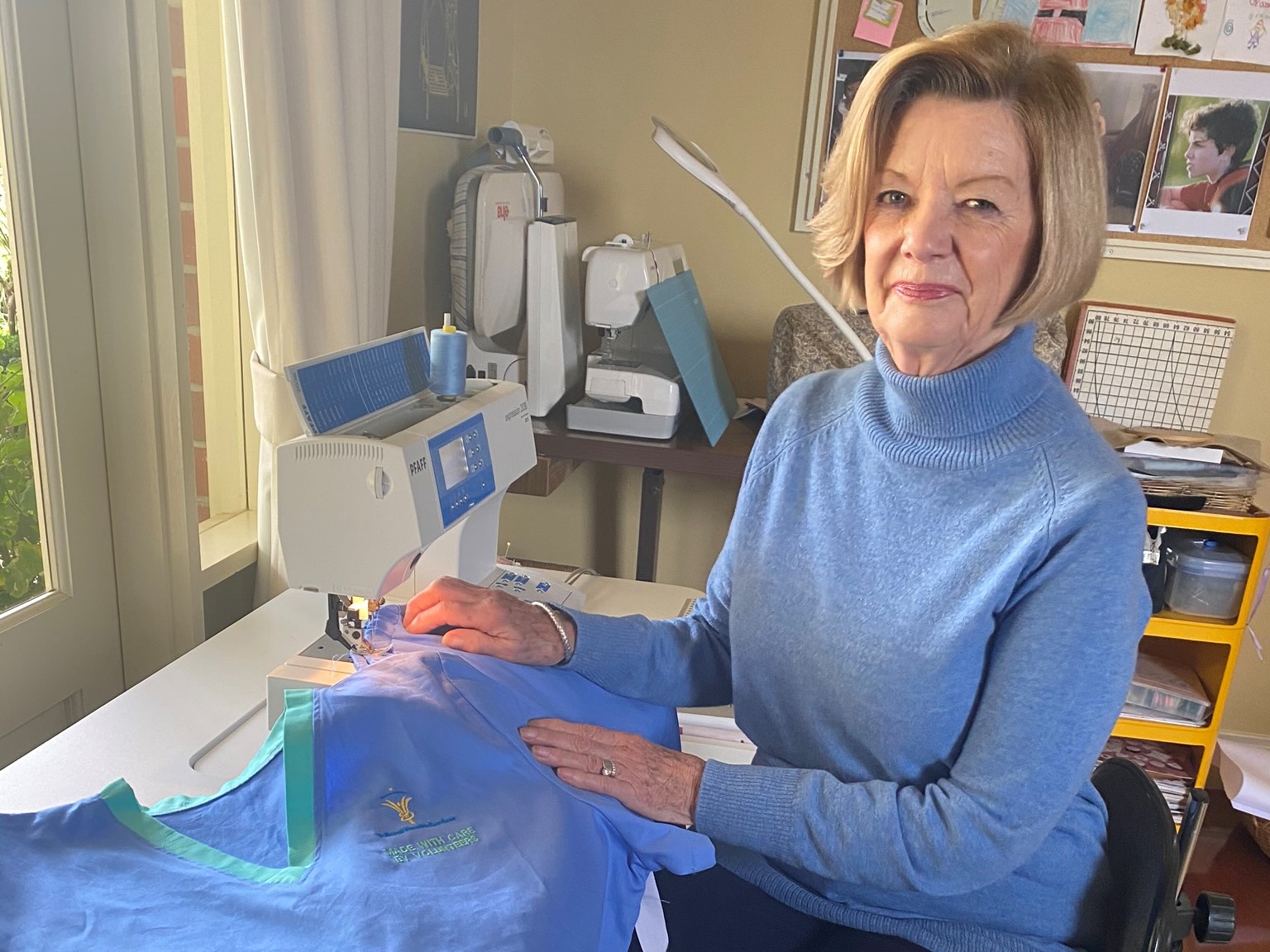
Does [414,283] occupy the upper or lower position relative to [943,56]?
lower

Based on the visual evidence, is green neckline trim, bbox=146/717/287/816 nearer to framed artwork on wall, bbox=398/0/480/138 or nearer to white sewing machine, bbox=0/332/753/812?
white sewing machine, bbox=0/332/753/812

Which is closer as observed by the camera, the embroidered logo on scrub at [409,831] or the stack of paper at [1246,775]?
the embroidered logo on scrub at [409,831]

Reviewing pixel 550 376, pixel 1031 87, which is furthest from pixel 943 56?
pixel 550 376

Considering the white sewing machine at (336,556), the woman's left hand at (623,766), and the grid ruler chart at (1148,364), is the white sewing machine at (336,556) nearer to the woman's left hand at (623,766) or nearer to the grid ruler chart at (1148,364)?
the woman's left hand at (623,766)

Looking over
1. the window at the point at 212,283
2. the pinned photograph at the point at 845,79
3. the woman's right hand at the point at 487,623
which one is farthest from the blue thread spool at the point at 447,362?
the pinned photograph at the point at 845,79

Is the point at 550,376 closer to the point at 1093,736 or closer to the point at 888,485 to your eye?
the point at 888,485

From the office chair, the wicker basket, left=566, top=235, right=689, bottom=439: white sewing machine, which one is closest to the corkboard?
left=566, top=235, right=689, bottom=439: white sewing machine

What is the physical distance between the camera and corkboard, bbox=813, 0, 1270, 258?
7.70 feet

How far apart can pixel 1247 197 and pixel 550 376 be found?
167cm

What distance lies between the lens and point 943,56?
0.99 metres

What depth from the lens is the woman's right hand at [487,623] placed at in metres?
1.07

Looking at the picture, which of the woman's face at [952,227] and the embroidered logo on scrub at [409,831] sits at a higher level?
the woman's face at [952,227]

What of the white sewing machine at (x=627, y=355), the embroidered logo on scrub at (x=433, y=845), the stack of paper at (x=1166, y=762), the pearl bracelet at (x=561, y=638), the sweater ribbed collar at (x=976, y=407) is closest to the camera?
the embroidered logo on scrub at (x=433, y=845)

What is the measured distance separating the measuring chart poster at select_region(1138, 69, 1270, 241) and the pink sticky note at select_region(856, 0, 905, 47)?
0.63 meters
